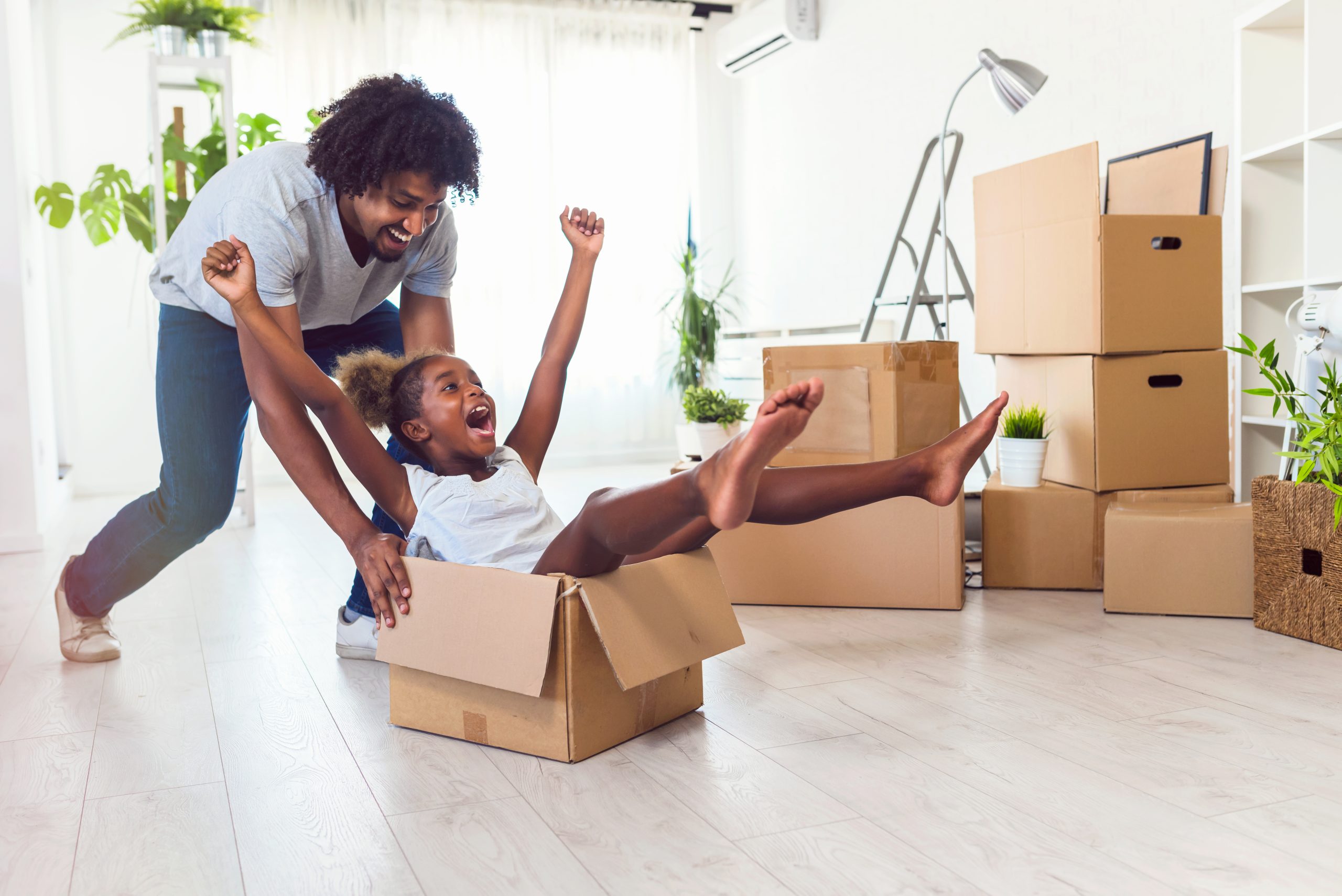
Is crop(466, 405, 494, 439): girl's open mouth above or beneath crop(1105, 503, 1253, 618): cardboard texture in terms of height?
above

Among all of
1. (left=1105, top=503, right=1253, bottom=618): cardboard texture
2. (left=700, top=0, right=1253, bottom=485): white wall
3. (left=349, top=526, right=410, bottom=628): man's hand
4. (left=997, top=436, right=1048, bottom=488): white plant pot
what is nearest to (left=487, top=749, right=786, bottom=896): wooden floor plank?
(left=349, top=526, right=410, bottom=628): man's hand

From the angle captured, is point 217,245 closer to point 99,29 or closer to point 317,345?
point 317,345

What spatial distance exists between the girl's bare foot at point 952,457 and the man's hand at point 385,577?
0.69 metres

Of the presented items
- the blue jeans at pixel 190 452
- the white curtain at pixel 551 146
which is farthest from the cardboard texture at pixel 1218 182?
the white curtain at pixel 551 146

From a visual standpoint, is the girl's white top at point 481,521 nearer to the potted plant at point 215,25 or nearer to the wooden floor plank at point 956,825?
the wooden floor plank at point 956,825

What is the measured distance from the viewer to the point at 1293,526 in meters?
1.85

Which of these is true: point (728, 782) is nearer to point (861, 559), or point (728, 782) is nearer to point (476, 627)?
point (476, 627)

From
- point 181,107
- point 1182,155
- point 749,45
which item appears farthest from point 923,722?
point 749,45

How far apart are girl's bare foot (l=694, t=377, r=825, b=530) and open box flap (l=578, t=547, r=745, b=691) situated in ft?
0.65

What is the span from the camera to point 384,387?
5.46ft

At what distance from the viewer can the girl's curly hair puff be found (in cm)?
164

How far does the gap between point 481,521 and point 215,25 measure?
285 centimetres

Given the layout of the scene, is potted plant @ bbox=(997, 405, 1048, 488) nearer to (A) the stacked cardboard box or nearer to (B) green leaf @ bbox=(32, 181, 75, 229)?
(A) the stacked cardboard box

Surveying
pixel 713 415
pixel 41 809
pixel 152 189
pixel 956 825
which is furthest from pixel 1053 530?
pixel 152 189
